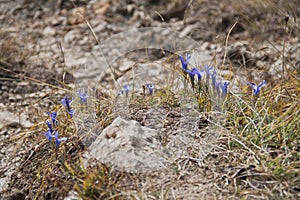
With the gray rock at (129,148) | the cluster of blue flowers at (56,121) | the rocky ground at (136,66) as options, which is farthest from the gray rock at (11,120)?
the gray rock at (129,148)

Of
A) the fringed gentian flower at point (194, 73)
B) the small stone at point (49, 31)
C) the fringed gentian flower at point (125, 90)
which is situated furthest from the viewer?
the small stone at point (49, 31)

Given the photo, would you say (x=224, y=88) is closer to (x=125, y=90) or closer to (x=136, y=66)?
(x=125, y=90)

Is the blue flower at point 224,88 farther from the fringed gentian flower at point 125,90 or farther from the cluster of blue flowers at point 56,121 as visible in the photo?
the cluster of blue flowers at point 56,121

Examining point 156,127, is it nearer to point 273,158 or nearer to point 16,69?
point 273,158

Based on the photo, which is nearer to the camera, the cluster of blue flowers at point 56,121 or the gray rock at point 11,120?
the cluster of blue flowers at point 56,121

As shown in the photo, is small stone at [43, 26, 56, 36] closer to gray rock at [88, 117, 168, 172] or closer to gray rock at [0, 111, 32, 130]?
gray rock at [0, 111, 32, 130]

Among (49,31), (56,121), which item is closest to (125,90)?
(56,121)

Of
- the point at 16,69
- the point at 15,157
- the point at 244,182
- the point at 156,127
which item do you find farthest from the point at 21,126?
the point at 244,182
